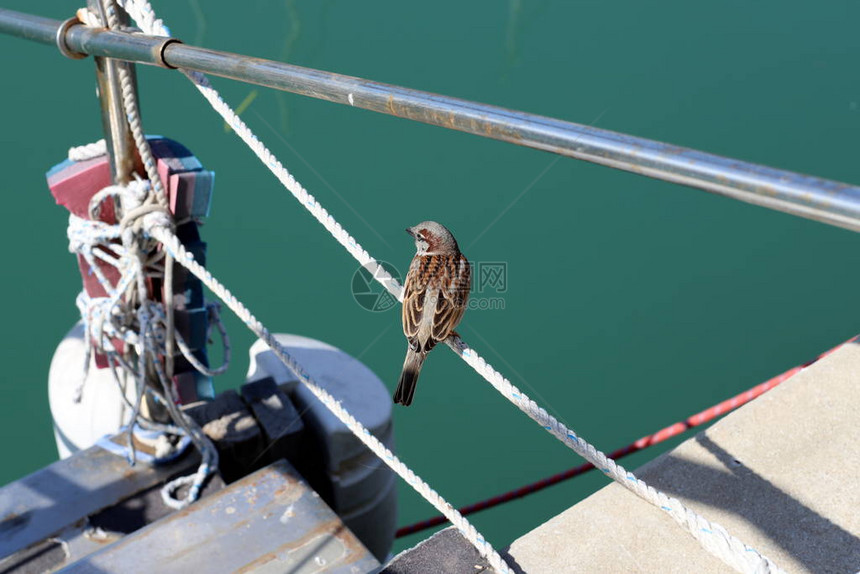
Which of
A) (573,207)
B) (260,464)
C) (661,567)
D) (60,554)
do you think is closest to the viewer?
(661,567)

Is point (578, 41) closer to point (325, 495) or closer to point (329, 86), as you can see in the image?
point (325, 495)

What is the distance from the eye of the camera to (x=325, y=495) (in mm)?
3721

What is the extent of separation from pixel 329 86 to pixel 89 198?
1667 millimetres

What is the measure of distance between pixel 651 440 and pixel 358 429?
1.83m

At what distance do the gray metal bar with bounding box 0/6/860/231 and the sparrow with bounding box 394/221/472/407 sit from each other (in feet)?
3.65

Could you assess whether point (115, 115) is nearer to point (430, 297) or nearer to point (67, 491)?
point (430, 297)

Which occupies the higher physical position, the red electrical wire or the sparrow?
the sparrow

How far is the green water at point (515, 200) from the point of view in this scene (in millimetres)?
6352

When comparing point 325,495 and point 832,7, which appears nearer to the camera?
point 325,495

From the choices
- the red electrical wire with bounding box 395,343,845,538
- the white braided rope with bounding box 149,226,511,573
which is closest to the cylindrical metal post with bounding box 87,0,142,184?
the white braided rope with bounding box 149,226,511,573

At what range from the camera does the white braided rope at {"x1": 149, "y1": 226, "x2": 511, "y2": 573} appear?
190 centimetres

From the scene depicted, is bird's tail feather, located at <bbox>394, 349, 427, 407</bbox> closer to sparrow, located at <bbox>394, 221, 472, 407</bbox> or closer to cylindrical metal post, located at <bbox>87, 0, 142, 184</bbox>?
sparrow, located at <bbox>394, 221, 472, 407</bbox>

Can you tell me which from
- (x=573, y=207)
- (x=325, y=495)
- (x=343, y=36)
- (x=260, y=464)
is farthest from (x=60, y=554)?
(x=343, y=36)

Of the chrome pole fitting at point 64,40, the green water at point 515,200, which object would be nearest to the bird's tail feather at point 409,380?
the chrome pole fitting at point 64,40
